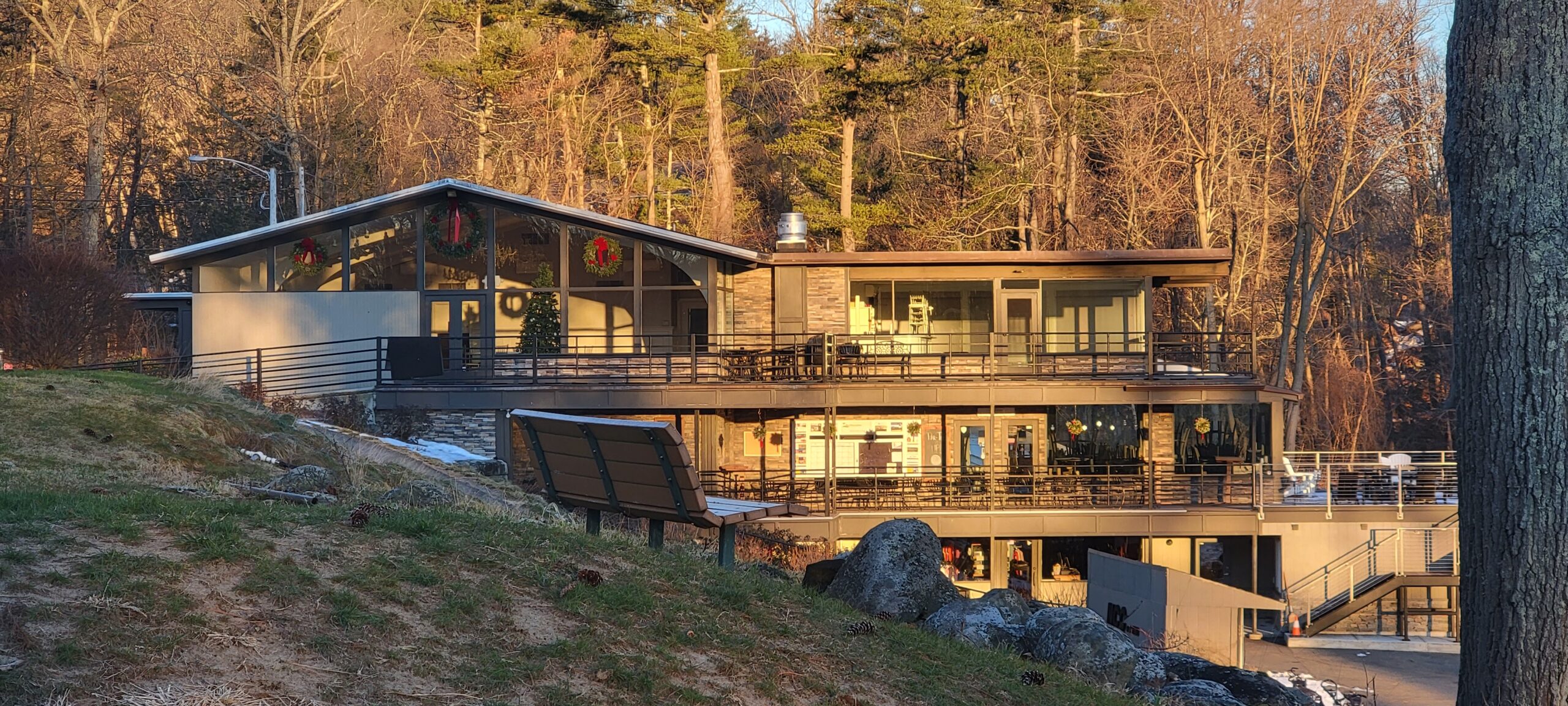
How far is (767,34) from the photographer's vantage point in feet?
167

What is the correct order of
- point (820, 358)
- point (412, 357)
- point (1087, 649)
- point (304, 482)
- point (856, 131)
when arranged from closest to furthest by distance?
point (1087, 649), point (304, 482), point (412, 357), point (820, 358), point (856, 131)

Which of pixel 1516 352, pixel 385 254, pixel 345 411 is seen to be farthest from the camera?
pixel 385 254

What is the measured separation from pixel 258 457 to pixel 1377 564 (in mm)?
21511

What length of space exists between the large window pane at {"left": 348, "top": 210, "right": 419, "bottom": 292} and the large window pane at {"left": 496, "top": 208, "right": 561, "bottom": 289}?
1.74 metres

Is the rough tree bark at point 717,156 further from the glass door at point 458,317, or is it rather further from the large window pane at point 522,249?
the glass door at point 458,317

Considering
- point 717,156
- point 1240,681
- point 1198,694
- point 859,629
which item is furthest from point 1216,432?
point 859,629

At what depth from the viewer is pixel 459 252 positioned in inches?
1105

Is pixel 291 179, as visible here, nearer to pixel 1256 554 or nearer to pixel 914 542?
pixel 1256 554

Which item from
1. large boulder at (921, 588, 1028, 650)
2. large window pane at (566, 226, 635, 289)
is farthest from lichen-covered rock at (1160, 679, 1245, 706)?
large window pane at (566, 226, 635, 289)

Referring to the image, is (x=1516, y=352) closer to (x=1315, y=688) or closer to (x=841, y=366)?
(x=1315, y=688)

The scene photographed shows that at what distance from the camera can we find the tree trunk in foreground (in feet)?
19.7

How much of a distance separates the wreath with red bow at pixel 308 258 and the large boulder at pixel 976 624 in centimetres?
2195

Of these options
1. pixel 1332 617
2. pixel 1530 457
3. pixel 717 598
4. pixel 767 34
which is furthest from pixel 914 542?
pixel 767 34

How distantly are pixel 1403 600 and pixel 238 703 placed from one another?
25213 mm
